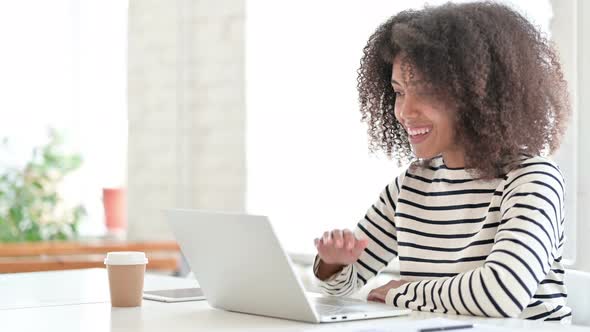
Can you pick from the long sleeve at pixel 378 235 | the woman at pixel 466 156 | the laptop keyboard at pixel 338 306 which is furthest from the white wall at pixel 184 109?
the laptop keyboard at pixel 338 306

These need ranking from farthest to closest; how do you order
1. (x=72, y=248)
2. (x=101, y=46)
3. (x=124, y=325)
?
1. (x=101, y=46)
2. (x=72, y=248)
3. (x=124, y=325)

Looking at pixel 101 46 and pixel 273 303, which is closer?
pixel 273 303

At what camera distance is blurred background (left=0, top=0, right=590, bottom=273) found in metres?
3.72

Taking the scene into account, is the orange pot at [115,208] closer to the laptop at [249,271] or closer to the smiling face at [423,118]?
the smiling face at [423,118]

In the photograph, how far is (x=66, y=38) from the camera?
17.4 feet

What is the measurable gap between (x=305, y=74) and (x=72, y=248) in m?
1.17

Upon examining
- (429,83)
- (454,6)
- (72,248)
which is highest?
(454,6)

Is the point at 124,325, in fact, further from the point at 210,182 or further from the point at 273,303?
the point at 210,182

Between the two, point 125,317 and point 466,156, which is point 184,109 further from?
point 125,317

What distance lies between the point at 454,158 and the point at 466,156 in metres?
0.07

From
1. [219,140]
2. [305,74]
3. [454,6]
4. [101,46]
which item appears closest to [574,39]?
[454,6]

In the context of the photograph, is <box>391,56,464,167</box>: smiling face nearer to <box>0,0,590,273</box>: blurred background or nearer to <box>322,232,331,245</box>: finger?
<box>322,232,331,245</box>: finger

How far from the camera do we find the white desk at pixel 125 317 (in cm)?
162

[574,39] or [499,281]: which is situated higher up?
[574,39]
